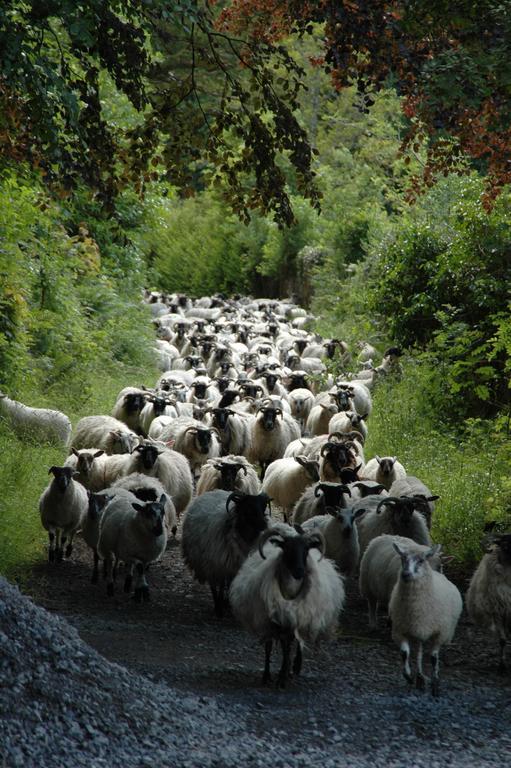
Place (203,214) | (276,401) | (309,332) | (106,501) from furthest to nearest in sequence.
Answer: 1. (203,214)
2. (309,332)
3. (276,401)
4. (106,501)

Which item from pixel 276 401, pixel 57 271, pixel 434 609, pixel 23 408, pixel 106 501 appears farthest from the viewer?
pixel 57 271

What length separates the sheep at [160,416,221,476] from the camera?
1559cm

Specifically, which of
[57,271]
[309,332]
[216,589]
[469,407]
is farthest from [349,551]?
[309,332]

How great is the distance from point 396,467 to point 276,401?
5.66 metres

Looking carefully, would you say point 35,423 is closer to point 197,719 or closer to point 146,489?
point 146,489

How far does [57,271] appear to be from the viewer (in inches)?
869

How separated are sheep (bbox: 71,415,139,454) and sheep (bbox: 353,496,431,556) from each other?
494 cm

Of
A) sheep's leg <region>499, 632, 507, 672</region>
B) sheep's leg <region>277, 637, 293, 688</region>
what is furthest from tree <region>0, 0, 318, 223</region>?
sheep's leg <region>499, 632, 507, 672</region>

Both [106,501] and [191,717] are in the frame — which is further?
[106,501]

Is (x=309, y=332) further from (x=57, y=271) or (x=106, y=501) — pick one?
(x=106, y=501)

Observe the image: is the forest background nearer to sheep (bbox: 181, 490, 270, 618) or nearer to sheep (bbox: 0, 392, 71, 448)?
sheep (bbox: 0, 392, 71, 448)

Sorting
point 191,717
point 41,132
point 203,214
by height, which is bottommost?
point 191,717

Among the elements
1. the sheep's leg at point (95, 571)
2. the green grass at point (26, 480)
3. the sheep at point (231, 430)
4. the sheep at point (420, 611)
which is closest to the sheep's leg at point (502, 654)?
the sheep at point (420, 611)

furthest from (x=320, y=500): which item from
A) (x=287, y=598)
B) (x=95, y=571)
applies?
(x=287, y=598)
